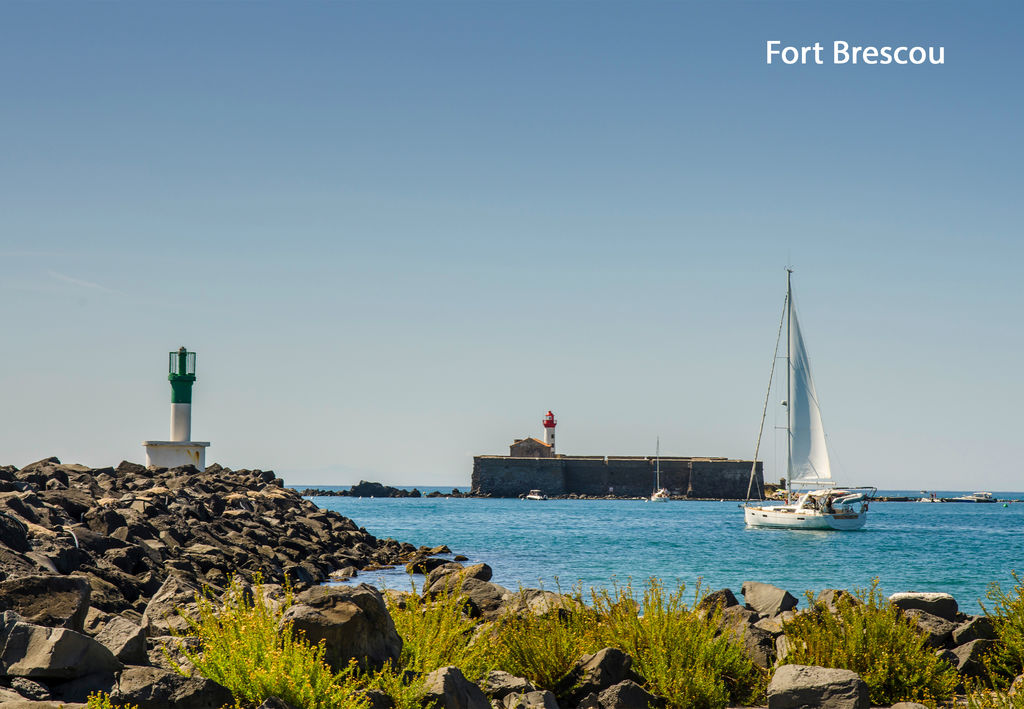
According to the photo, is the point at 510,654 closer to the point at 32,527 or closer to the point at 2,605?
the point at 2,605

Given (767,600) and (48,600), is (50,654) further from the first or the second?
(767,600)

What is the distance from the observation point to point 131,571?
14391 millimetres

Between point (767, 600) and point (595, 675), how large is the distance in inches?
229

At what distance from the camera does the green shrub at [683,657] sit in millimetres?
8016

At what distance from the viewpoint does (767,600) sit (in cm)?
1319

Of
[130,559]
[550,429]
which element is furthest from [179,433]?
[550,429]

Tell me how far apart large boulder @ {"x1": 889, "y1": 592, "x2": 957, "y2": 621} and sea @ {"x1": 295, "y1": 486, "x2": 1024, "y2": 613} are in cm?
330

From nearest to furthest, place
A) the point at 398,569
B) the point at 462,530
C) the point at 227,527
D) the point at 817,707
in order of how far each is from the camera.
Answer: the point at 817,707
the point at 227,527
the point at 398,569
the point at 462,530

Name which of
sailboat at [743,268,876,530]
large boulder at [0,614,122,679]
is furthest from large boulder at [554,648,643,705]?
sailboat at [743,268,876,530]

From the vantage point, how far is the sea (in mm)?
27016

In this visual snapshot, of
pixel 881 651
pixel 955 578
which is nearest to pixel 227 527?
pixel 881 651

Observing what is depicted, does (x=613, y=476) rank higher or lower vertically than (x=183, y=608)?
lower

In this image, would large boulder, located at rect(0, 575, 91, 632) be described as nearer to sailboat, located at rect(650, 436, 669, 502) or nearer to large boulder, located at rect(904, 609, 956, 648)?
large boulder, located at rect(904, 609, 956, 648)

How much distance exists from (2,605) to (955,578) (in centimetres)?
2947
